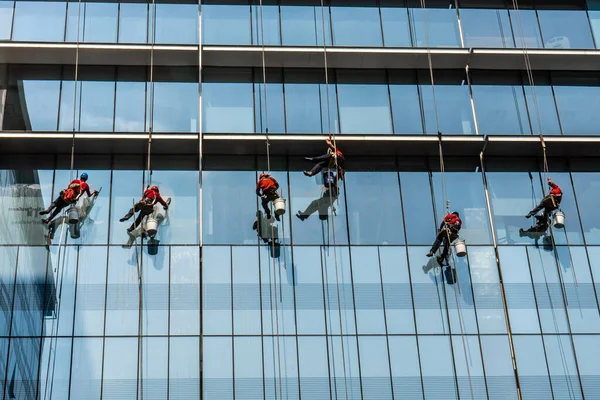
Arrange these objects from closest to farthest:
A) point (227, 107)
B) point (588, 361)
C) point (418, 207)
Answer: point (588, 361), point (418, 207), point (227, 107)

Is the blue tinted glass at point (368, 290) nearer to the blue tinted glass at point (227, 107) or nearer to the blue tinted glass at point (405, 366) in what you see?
the blue tinted glass at point (405, 366)

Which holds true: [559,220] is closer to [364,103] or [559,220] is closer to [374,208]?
[374,208]

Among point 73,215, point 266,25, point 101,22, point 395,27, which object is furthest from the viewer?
point 395,27

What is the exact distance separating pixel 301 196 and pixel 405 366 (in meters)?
5.17

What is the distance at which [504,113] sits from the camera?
27.7 m

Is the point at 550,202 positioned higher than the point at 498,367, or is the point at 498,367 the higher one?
the point at 550,202

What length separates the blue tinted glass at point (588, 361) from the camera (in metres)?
24.4

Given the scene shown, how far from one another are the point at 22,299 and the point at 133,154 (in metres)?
→ 4.83

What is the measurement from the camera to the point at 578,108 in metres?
28.0

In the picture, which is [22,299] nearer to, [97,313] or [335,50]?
[97,313]

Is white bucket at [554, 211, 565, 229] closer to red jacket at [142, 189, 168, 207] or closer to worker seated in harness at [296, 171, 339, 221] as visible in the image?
worker seated in harness at [296, 171, 339, 221]

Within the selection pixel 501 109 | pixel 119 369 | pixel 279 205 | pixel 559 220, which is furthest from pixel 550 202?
pixel 119 369

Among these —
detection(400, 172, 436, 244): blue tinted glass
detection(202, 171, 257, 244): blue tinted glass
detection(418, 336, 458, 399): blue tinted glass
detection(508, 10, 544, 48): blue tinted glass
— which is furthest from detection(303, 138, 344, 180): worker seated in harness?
detection(508, 10, 544, 48): blue tinted glass

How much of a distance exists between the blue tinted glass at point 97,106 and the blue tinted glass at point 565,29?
12300 millimetres
